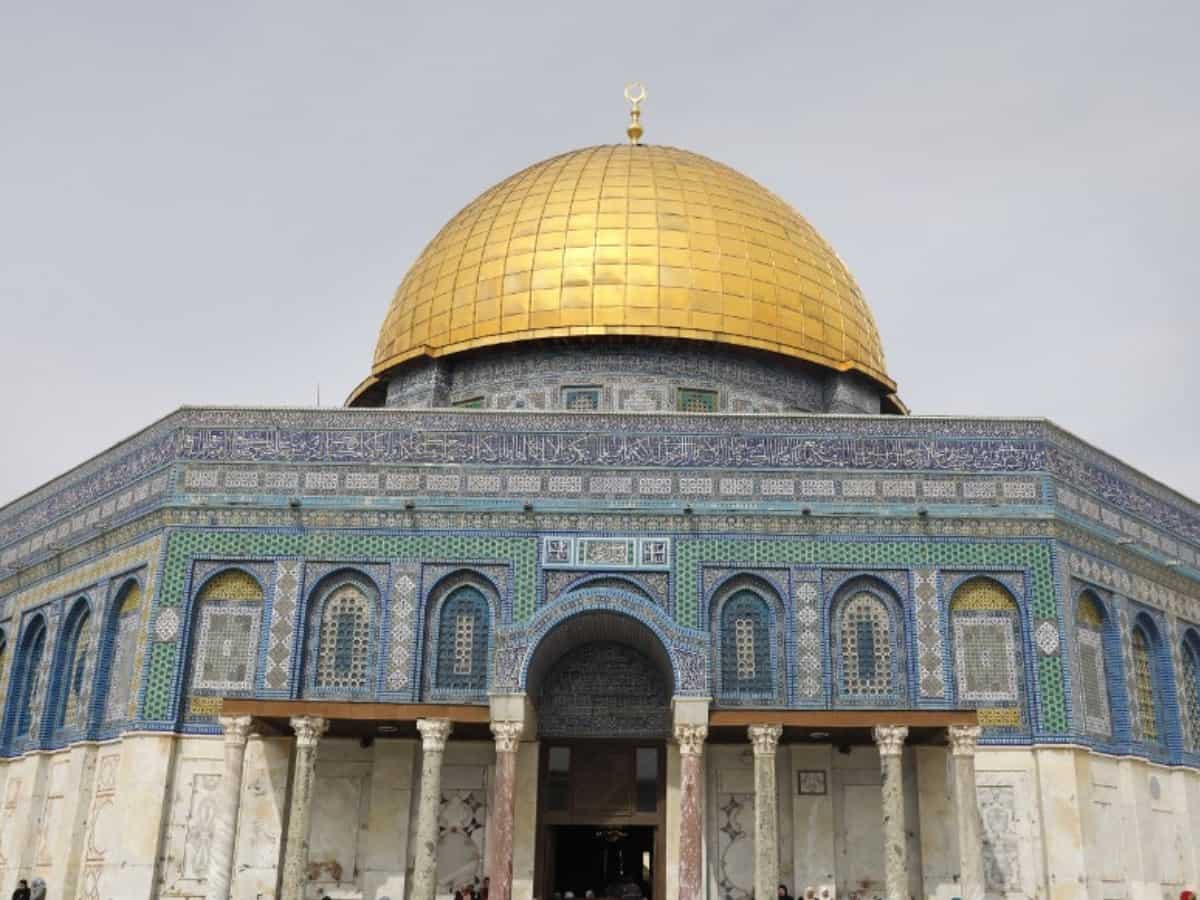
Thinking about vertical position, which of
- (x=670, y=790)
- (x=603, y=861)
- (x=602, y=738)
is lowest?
(x=603, y=861)

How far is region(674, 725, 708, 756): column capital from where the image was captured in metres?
14.9

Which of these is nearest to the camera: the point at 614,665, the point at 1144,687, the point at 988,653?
the point at 988,653

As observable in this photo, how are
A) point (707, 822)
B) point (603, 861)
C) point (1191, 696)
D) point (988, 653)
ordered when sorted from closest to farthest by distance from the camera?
point (707, 822)
point (988, 653)
point (1191, 696)
point (603, 861)

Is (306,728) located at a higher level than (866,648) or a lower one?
lower

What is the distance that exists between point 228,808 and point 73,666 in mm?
4621

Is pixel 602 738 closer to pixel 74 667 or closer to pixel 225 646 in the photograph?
pixel 225 646

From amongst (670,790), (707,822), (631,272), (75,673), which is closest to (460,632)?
(670,790)

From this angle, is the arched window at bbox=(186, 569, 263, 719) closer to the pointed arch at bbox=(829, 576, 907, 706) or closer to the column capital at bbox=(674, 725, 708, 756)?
the column capital at bbox=(674, 725, 708, 756)

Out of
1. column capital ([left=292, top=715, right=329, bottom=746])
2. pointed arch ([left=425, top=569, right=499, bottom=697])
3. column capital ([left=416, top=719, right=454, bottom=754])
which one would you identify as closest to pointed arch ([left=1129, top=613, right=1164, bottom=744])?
pointed arch ([left=425, top=569, right=499, bottom=697])

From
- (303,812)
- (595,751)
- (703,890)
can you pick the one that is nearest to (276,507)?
(303,812)

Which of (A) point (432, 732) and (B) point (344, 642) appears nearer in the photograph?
(A) point (432, 732)

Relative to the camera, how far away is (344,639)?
53.8 feet

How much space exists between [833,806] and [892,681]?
162 centimetres

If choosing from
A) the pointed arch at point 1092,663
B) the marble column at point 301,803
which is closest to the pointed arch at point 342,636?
the marble column at point 301,803
